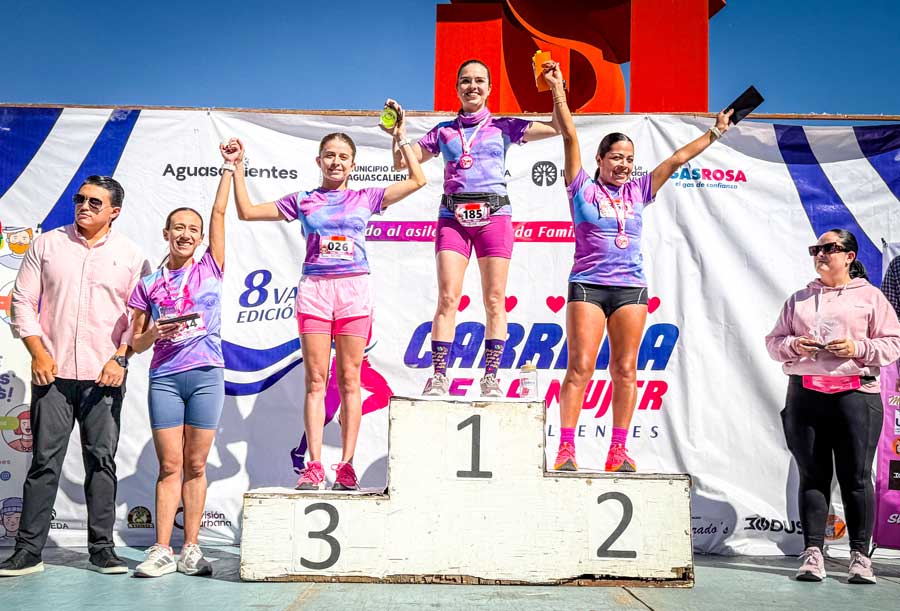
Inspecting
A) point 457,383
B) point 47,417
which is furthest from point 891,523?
point 47,417

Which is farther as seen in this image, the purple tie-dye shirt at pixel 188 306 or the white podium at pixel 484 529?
the purple tie-dye shirt at pixel 188 306

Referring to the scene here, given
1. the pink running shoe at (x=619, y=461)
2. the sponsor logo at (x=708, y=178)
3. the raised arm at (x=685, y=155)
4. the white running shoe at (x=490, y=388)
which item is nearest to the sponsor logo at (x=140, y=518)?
the white running shoe at (x=490, y=388)

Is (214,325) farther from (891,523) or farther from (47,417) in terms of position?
(891,523)

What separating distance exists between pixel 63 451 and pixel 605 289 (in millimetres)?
2555

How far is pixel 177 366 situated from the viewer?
3.73 metres

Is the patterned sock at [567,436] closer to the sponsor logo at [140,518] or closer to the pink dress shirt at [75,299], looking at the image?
the pink dress shirt at [75,299]

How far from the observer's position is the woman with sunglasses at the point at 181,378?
3.74 meters

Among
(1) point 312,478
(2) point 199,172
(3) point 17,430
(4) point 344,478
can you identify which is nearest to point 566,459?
(4) point 344,478

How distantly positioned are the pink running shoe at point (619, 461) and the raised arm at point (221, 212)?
1991 millimetres

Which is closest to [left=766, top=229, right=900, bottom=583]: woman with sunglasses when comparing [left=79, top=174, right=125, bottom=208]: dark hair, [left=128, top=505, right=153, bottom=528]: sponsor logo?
[left=79, top=174, right=125, bottom=208]: dark hair

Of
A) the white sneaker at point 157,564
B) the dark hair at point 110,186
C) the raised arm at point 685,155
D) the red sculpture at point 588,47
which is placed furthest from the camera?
the red sculpture at point 588,47

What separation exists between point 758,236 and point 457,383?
6.40ft

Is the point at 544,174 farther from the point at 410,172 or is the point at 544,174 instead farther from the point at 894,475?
the point at 894,475

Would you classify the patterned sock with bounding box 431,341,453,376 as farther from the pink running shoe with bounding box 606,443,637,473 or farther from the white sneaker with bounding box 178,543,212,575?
the white sneaker with bounding box 178,543,212,575
